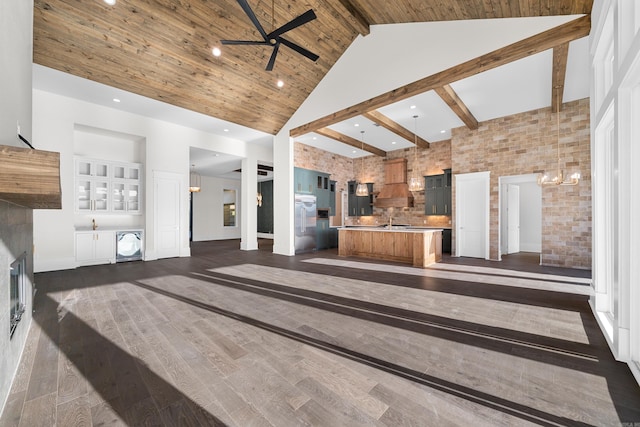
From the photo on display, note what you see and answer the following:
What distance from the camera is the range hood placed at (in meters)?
8.89

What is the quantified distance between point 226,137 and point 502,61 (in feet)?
24.7

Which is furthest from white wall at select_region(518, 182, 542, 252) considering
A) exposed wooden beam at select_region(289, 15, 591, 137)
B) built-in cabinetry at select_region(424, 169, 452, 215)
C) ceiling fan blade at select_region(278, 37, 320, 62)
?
ceiling fan blade at select_region(278, 37, 320, 62)

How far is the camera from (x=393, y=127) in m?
7.33

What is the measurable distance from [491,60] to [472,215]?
15.1 feet

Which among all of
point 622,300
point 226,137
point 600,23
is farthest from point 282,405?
point 226,137

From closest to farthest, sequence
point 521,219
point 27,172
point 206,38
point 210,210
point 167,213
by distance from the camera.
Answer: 1. point 27,172
2. point 206,38
3. point 167,213
4. point 521,219
5. point 210,210

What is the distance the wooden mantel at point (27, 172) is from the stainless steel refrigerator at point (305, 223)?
702cm

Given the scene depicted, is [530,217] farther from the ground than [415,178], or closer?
closer

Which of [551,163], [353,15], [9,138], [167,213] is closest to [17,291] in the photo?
[9,138]

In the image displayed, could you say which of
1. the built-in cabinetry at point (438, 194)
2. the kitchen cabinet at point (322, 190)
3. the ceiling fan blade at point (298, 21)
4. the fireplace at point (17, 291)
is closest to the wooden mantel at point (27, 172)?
the fireplace at point (17, 291)

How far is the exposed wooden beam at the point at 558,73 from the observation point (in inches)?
163

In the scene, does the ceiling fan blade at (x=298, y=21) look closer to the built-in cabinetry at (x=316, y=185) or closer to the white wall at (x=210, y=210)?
the built-in cabinetry at (x=316, y=185)

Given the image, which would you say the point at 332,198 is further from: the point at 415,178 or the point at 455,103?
the point at 455,103

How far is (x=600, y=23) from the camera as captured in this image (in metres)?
2.73
